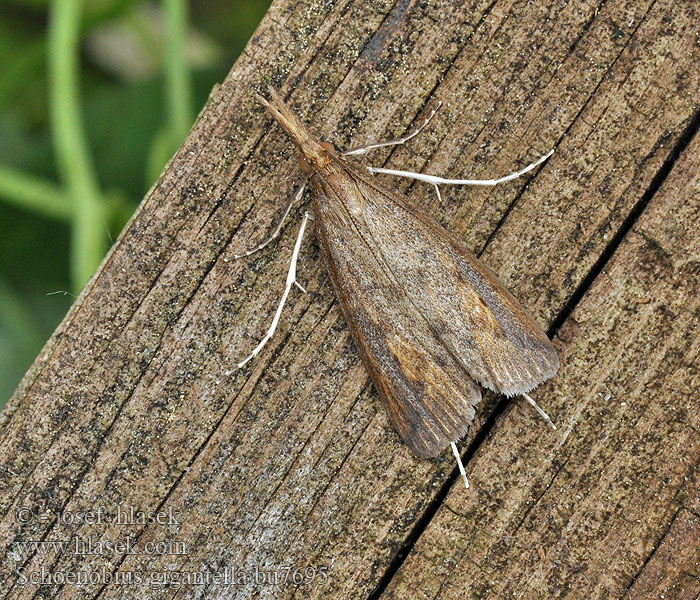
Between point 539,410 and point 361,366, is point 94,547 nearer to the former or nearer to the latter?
point 361,366

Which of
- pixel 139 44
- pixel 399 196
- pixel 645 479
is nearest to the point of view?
pixel 645 479

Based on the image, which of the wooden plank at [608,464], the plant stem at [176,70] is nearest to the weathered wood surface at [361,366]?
the wooden plank at [608,464]

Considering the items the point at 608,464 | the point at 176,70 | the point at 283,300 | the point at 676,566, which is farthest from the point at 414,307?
the point at 176,70

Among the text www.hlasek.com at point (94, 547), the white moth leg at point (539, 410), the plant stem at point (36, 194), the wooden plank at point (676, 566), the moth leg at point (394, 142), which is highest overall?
the moth leg at point (394, 142)

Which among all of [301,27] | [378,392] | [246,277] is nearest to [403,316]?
[378,392]

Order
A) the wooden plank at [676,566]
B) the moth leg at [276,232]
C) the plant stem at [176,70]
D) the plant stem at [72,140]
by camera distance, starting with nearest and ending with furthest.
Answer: the wooden plank at [676,566] → the moth leg at [276,232] → the plant stem at [72,140] → the plant stem at [176,70]

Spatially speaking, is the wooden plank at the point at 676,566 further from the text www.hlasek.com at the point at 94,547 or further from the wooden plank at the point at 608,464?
the text www.hlasek.com at the point at 94,547

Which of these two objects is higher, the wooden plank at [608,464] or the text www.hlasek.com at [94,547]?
the wooden plank at [608,464]

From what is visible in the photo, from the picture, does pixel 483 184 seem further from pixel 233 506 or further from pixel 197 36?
pixel 197 36
